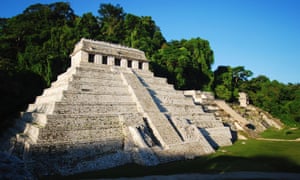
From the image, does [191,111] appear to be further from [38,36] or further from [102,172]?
[38,36]

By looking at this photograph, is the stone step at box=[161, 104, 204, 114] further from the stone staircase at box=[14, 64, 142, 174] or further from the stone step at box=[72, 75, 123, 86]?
the stone step at box=[72, 75, 123, 86]

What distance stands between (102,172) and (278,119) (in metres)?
38.1

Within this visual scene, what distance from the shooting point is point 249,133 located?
83.9 ft

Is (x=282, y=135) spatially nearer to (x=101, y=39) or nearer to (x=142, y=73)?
(x=142, y=73)

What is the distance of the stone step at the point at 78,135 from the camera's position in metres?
12.1

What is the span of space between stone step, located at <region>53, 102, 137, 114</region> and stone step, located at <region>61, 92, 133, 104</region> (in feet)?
1.92

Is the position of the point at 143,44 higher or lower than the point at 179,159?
higher

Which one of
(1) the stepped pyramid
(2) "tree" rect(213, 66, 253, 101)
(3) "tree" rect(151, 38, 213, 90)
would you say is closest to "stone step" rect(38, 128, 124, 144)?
(1) the stepped pyramid

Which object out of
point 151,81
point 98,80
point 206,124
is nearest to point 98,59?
point 98,80

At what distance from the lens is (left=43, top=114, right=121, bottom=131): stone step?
1273cm

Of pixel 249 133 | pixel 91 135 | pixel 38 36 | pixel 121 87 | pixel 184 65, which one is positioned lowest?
pixel 249 133

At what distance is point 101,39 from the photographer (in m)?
35.6

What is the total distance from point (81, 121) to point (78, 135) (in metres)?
0.93

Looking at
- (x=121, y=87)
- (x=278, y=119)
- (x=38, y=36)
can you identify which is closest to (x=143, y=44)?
(x=38, y=36)
